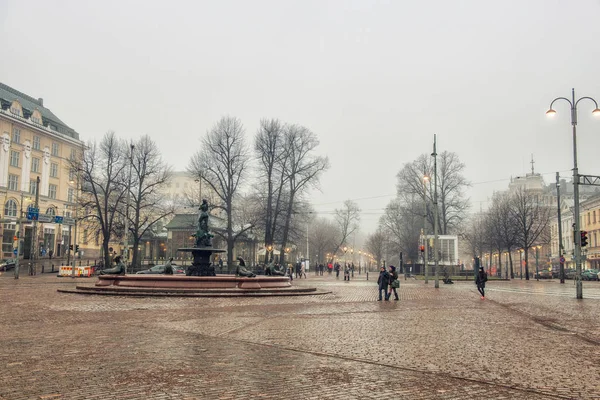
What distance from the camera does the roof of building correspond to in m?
69.4

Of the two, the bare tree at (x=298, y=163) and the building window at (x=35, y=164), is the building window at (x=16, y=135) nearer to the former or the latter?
the building window at (x=35, y=164)

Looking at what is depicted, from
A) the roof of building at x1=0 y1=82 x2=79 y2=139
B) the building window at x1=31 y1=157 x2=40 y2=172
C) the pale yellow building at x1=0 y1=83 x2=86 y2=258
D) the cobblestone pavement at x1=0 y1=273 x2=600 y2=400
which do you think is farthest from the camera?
the building window at x1=31 y1=157 x2=40 y2=172

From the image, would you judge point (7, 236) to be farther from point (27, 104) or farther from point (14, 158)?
point (27, 104)

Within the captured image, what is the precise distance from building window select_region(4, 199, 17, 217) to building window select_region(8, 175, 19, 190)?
192 centimetres

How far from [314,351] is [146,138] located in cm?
4647

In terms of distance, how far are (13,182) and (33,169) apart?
14.0ft

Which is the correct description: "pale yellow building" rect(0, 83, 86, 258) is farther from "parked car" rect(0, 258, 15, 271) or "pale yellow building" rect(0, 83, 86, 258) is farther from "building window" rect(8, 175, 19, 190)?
"parked car" rect(0, 258, 15, 271)

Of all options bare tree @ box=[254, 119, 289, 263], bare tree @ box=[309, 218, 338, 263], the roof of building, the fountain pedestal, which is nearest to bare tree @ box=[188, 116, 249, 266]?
bare tree @ box=[254, 119, 289, 263]

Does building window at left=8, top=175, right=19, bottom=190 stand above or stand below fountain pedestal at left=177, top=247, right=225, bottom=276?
above

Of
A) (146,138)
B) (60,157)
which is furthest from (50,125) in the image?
(146,138)

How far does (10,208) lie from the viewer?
6675 cm

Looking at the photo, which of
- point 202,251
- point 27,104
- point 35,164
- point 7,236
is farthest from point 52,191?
point 202,251

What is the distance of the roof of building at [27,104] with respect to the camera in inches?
2734

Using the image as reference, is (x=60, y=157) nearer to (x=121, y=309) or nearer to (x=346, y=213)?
(x=346, y=213)
